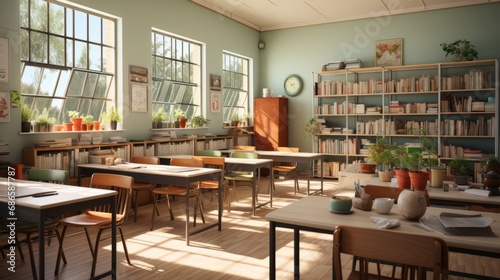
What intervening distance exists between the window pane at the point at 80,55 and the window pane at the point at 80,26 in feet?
0.34

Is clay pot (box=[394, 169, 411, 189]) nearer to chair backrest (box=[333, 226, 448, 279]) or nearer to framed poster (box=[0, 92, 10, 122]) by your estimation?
chair backrest (box=[333, 226, 448, 279])

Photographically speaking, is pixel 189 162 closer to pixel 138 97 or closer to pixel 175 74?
pixel 138 97

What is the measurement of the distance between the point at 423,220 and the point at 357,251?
0.73 m

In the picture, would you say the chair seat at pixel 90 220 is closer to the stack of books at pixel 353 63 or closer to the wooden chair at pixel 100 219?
the wooden chair at pixel 100 219

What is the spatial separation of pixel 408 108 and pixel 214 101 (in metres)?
4.14

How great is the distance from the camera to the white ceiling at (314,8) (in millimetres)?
8203

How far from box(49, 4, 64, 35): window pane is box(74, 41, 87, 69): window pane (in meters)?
0.31

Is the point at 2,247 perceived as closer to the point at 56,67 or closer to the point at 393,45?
the point at 56,67

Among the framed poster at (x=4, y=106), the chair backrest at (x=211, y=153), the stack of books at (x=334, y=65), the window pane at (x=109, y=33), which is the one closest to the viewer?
the framed poster at (x=4, y=106)

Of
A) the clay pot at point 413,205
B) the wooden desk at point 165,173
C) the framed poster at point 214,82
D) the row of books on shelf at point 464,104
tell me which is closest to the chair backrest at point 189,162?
the wooden desk at point 165,173

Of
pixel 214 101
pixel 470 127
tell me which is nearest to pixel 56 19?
pixel 214 101

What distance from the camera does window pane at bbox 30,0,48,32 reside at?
208 inches

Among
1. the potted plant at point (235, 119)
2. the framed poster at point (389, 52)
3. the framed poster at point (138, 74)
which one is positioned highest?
the framed poster at point (389, 52)

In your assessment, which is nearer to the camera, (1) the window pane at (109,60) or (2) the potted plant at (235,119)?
(1) the window pane at (109,60)
